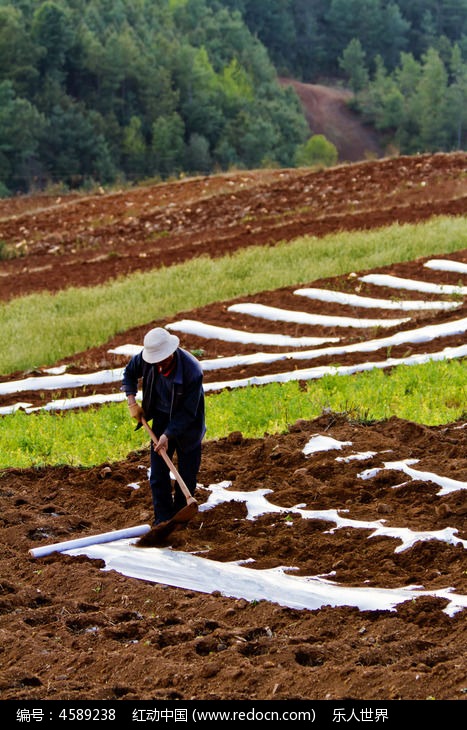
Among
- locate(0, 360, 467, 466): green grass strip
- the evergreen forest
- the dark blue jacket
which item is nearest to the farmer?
the dark blue jacket

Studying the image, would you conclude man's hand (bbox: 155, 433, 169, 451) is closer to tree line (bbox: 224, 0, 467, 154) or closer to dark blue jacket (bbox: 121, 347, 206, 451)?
dark blue jacket (bbox: 121, 347, 206, 451)

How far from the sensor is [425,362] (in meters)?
12.5

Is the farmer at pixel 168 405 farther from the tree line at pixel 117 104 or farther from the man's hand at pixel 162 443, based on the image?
the tree line at pixel 117 104

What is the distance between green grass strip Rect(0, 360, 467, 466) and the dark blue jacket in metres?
2.05

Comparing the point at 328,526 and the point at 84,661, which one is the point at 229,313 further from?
the point at 84,661

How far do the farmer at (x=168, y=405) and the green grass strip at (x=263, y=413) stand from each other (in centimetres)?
189

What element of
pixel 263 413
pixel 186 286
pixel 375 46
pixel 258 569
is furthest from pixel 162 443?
pixel 375 46

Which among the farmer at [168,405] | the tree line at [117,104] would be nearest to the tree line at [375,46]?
the tree line at [117,104]

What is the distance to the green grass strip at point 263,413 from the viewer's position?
10.3m

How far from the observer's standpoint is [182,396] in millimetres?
7656

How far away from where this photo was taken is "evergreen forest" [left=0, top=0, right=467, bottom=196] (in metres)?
60.7

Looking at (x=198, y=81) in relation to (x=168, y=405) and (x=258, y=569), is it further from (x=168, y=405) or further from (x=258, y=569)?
(x=258, y=569)

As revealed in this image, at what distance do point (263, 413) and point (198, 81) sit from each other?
63.7 m
